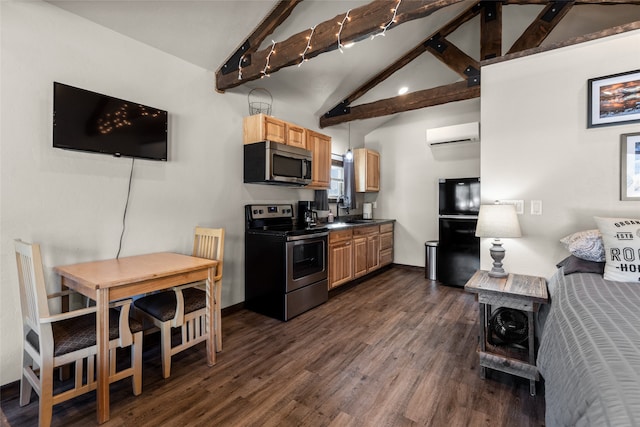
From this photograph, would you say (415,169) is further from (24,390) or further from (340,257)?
(24,390)

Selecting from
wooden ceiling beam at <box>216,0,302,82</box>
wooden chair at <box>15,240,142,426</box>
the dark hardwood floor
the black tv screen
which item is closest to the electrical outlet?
the dark hardwood floor

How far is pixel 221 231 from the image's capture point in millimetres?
2541

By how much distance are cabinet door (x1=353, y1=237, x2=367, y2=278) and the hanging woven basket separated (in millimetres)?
2222

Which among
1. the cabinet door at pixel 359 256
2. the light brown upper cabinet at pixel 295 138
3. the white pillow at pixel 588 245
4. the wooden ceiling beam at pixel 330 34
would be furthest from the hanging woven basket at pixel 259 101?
the white pillow at pixel 588 245

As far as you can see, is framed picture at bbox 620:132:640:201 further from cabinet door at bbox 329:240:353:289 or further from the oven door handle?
cabinet door at bbox 329:240:353:289

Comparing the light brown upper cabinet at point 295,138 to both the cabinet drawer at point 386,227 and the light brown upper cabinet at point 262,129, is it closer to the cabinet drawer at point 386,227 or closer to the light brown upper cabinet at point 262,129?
the light brown upper cabinet at point 262,129

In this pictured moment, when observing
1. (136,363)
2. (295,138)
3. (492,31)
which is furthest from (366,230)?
(136,363)

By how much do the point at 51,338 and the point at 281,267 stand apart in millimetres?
1865

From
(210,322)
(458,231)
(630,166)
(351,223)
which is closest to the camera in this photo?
(630,166)

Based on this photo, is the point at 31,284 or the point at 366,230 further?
the point at 366,230

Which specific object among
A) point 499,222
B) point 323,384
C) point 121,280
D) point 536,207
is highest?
point 536,207

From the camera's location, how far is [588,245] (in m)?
2.00

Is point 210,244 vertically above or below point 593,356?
above

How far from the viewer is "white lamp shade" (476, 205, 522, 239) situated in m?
2.19
